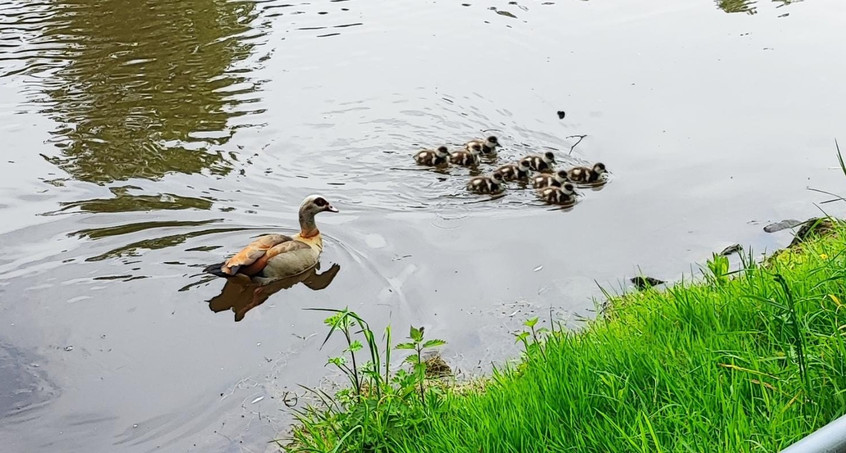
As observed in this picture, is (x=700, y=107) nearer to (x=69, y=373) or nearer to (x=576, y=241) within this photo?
(x=576, y=241)

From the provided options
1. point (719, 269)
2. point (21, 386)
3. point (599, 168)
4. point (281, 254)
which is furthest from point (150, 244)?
point (719, 269)

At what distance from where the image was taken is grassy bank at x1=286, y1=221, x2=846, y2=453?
288 cm

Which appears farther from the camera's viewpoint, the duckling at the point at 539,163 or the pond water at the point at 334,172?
the duckling at the point at 539,163

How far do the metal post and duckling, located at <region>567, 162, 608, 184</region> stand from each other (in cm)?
615

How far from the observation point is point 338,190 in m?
7.46

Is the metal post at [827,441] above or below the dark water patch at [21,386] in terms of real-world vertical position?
above

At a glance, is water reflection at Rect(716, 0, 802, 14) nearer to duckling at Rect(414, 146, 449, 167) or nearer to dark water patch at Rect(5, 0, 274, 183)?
duckling at Rect(414, 146, 449, 167)

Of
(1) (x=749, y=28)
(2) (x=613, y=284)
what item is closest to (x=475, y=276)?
(2) (x=613, y=284)

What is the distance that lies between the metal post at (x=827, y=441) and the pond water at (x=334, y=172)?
11.2 feet

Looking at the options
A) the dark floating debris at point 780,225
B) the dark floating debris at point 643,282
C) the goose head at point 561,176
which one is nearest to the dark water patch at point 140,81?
the goose head at point 561,176

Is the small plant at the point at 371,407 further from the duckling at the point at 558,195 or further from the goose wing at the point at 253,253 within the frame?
the duckling at the point at 558,195

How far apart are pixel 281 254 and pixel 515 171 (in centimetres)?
241

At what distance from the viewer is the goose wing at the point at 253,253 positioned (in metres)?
6.07

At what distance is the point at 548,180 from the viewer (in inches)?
293
